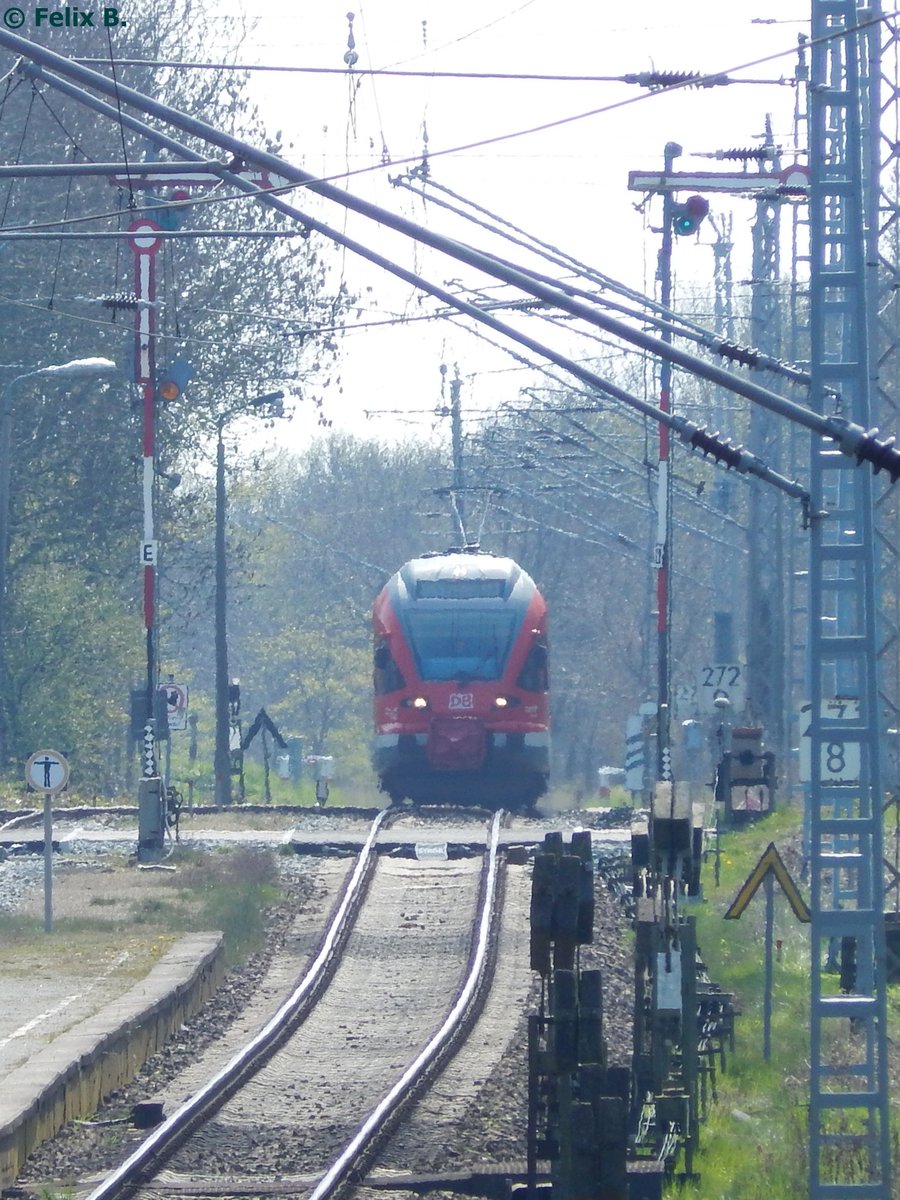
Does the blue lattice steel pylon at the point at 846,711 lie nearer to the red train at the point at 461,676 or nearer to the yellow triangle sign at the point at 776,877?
the yellow triangle sign at the point at 776,877

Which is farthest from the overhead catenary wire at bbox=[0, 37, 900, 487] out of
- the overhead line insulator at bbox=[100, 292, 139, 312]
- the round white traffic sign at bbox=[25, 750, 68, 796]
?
the round white traffic sign at bbox=[25, 750, 68, 796]

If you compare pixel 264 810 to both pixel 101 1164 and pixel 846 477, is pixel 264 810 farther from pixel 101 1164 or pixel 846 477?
pixel 101 1164

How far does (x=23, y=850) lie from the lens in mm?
24156

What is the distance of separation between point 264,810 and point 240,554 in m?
16.7

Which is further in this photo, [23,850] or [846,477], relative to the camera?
[23,850]

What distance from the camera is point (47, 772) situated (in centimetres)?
1861

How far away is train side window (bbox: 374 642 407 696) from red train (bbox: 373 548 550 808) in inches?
0.6

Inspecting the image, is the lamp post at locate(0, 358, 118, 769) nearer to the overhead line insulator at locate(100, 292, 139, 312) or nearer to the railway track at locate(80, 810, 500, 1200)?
the overhead line insulator at locate(100, 292, 139, 312)

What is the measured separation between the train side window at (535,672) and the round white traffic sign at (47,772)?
9835mm

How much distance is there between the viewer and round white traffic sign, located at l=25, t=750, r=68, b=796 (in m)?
18.5

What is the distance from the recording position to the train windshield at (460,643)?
27234 mm

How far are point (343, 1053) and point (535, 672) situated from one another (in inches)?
571

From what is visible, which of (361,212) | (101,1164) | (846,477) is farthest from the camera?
(846,477)

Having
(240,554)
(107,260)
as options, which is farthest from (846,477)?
(240,554)
